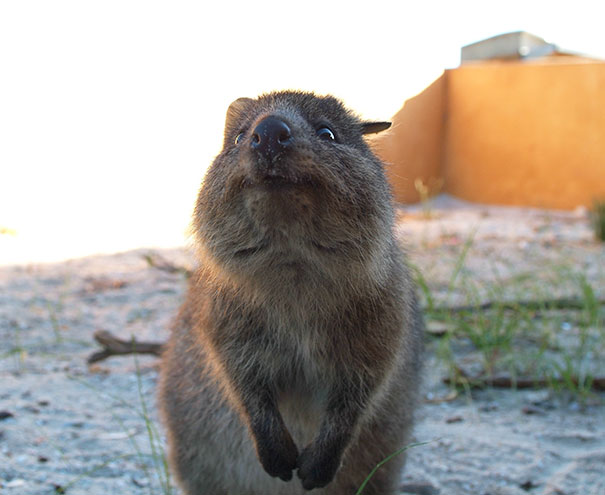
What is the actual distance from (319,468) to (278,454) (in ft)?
0.48

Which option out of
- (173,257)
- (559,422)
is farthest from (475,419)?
(173,257)

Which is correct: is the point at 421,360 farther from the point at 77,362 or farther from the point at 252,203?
the point at 77,362

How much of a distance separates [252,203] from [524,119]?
11611 mm

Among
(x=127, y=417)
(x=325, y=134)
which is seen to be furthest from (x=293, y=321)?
(x=127, y=417)

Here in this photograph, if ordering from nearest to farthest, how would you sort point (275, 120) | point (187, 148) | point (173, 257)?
point (275, 120) → point (173, 257) → point (187, 148)

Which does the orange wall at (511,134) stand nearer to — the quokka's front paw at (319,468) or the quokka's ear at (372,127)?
the quokka's ear at (372,127)

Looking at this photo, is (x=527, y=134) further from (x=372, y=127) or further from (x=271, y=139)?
(x=271, y=139)

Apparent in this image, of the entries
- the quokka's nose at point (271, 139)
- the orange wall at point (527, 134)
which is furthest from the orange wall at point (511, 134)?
the quokka's nose at point (271, 139)

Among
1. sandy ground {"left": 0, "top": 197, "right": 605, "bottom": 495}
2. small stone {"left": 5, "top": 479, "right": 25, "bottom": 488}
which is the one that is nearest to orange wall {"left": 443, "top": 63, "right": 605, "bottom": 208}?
sandy ground {"left": 0, "top": 197, "right": 605, "bottom": 495}

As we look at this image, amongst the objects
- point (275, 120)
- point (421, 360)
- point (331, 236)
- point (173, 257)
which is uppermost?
point (275, 120)

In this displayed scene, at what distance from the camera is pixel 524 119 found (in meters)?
12.5

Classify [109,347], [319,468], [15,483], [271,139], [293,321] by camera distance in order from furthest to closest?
[109,347], [15,483], [319,468], [293,321], [271,139]

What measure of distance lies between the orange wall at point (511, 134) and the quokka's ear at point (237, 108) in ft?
29.8

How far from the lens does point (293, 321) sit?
2.21 metres
